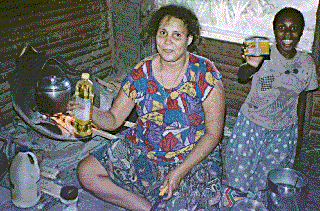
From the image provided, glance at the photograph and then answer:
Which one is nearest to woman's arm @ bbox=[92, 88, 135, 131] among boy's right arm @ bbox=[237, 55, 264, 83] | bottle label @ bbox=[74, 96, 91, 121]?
bottle label @ bbox=[74, 96, 91, 121]

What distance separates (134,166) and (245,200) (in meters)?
1.03

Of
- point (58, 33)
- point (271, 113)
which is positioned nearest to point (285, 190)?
point (271, 113)

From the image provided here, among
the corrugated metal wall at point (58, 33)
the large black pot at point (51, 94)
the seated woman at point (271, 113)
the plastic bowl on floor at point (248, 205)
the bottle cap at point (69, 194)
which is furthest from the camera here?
the corrugated metal wall at point (58, 33)

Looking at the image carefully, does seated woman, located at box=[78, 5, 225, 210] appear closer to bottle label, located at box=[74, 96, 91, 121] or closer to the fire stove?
bottle label, located at box=[74, 96, 91, 121]

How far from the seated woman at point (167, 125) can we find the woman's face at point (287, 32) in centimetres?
81

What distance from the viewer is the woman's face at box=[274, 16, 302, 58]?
11.6 feet

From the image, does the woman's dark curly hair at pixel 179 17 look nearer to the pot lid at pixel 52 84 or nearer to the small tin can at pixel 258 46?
the small tin can at pixel 258 46

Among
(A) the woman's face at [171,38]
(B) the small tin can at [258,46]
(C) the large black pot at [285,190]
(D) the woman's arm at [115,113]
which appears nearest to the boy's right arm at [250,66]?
(B) the small tin can at [258,46]

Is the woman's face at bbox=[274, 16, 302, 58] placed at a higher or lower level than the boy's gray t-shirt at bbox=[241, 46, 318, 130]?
higher

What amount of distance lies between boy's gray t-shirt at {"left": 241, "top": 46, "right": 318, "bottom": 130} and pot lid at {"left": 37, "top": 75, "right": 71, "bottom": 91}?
2.32 meters

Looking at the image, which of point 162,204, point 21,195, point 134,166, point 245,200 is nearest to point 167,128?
point 134,166

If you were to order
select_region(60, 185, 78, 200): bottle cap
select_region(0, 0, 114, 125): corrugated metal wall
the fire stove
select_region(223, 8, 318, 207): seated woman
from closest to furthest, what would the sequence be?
select_region(60, 185, 78, 200): bottle cap → select_region(223, 8, 318, 207): seated woman → the fire stove → select_region(0, 0, 114, 125): corrugated metal wall

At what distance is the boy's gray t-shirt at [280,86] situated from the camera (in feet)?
11.8

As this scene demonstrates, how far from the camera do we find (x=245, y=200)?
3.36 metres
